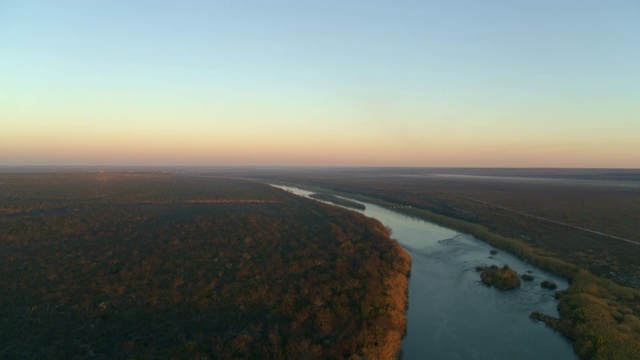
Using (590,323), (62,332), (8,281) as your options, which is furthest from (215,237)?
(590,323)

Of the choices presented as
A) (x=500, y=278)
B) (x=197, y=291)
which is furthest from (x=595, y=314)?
(x=197, y=291)

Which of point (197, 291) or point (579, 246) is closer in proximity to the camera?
point (197, 291)

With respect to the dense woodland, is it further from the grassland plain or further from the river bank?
the grassland plain

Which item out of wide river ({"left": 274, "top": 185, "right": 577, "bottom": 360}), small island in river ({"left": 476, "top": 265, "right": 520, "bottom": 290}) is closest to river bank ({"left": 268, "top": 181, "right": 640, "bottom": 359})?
wide river ({"left": 274, "top": 185, "right": 577, "bottom": 360})

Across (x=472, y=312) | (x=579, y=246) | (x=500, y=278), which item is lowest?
(x=472, y=312)

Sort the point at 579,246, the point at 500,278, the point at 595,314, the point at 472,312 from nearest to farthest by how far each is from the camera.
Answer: the point at 595,314
the point at 472,312
the point at 500,278
the point at 579,246

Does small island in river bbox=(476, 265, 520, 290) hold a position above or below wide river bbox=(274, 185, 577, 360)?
above

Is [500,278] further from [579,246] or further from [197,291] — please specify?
[197,291]
